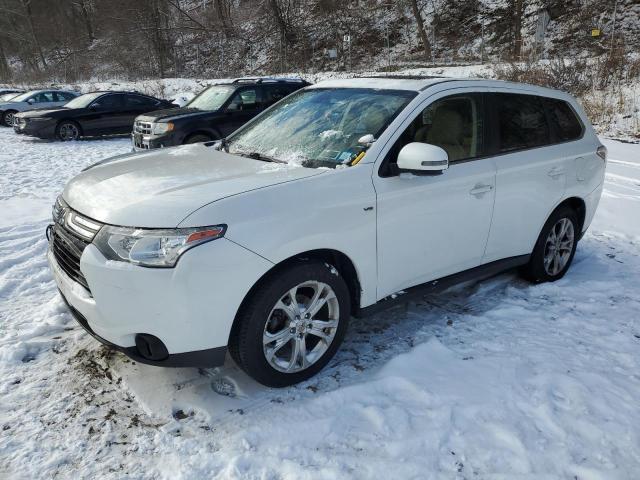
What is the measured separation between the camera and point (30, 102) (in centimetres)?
1855

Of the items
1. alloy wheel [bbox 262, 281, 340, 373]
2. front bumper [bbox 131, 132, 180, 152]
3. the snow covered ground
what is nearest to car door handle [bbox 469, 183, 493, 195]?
the snow covered ground

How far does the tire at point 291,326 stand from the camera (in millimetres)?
2768

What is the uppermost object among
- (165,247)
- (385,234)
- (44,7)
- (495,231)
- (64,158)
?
(44,7)

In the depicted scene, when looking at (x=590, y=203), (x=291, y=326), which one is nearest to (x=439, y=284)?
(x=291, y=326)

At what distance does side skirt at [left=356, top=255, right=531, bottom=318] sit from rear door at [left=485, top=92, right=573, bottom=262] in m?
0.06

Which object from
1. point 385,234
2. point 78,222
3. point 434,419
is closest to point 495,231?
point 385,234

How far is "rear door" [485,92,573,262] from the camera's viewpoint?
12.8 feet

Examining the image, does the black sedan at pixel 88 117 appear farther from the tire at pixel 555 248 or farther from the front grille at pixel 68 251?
the tire at pixel 555 248

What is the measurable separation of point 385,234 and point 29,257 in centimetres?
375

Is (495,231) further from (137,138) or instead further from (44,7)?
(44,7)

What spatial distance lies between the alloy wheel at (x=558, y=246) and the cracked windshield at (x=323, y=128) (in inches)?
78.4

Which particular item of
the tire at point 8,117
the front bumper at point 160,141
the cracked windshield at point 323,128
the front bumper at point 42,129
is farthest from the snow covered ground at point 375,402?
the tire at point 8,117

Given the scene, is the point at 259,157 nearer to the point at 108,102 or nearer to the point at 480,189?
the point at 480,189

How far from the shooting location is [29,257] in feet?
16.6
